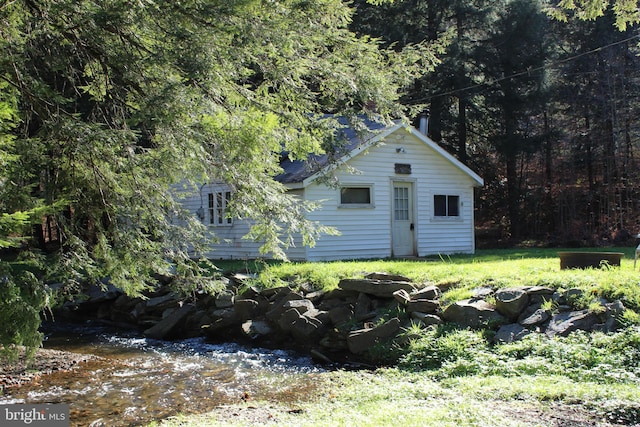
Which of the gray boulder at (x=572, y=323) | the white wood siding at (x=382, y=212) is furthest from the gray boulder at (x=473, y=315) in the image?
the white wood siding at (x=382, y=212)

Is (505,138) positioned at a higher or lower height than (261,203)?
higher

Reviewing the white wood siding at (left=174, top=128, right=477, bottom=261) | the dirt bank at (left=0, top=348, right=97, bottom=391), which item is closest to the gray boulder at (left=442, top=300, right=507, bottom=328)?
the dirt bank at (left=0, top=348, right=97, bottom=391)

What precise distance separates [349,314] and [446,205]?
9.75 meters

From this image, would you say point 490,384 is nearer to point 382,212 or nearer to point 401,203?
point 382,212

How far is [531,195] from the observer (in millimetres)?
25062

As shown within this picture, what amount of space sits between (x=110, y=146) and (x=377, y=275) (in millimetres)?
5556

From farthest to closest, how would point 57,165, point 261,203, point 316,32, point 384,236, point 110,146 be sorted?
point 384,236 < point 316,32 < point 261,203 < point 57,165 < point 110,146

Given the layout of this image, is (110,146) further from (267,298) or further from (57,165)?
(267,298)

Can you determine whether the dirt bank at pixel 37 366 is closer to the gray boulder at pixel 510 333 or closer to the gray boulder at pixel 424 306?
the gray boulder at pixel 424 306

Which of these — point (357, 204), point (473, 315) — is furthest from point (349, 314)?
point (357, 204)


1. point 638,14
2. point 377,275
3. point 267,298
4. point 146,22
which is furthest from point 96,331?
point 638,14

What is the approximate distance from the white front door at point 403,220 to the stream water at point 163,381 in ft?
27.0

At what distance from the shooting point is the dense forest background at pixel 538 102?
76.2 feet

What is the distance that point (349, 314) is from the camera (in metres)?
8.98
